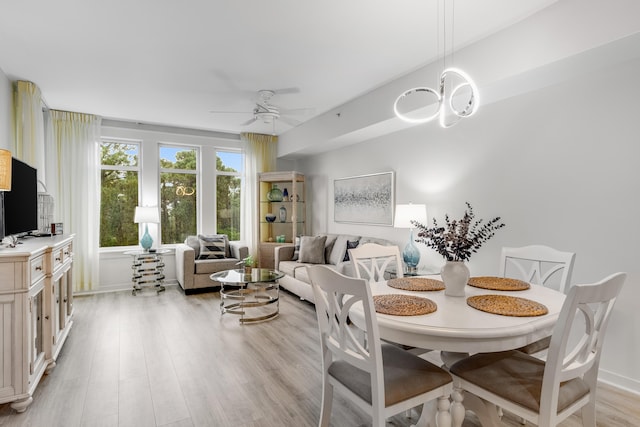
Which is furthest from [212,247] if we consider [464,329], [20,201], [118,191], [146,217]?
[464,329]

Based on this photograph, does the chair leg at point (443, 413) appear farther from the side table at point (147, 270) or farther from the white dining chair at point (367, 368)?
the side table at point (147, 270)

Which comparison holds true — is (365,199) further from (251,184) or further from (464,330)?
(464,330)

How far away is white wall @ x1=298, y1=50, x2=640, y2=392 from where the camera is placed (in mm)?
2377

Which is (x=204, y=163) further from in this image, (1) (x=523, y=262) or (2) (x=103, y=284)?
(1) (x=523, y=262)

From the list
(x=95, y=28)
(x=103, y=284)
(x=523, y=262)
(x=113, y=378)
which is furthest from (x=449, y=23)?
(x=103, y=284)

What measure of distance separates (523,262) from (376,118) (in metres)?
2.11

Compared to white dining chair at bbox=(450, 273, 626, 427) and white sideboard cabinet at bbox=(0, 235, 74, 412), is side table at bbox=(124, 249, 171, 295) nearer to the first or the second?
white sideboard cabinet at bbox=(0, 235, 74, 412)

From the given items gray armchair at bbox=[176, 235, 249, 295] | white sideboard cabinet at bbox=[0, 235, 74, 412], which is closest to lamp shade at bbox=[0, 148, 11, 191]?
white sideboard cabinet at bbox=[0, 235, 74, 412]

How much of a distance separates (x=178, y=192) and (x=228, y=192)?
2.79 feet

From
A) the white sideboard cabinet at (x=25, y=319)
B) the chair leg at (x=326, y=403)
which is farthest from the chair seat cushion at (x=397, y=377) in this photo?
the white sideboard cabinet at (x=25, y=319)

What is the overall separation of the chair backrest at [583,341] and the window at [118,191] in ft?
19.0

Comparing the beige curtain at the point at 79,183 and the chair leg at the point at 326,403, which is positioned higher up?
the beige curtain at the point at 79,183

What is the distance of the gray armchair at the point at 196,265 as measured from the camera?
16.6ft

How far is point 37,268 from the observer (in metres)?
2.41
